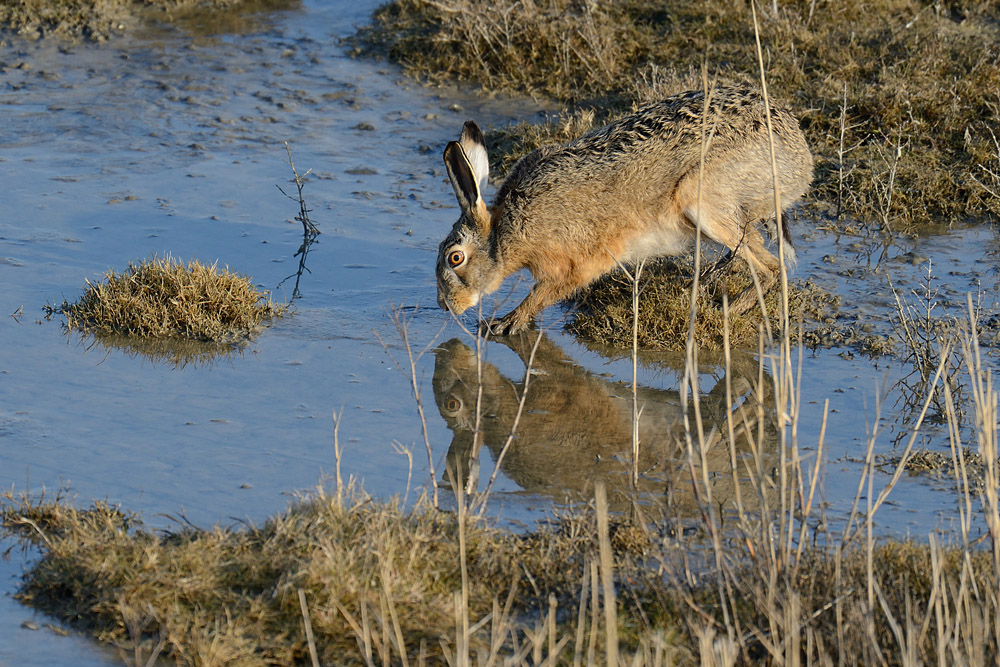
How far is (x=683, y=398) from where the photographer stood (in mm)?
4043

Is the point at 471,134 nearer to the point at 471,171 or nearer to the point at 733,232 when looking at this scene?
the point at 471,171

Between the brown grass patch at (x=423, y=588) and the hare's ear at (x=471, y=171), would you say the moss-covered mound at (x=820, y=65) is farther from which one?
the brown grass patch at (x=423, y=588)

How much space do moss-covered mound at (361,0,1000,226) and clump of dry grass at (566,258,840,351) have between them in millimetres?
1525

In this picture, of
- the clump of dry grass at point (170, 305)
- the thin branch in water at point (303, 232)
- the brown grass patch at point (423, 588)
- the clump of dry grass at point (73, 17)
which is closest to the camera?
the brown grass patch at point (423, 588)

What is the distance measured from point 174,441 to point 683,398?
106 inches

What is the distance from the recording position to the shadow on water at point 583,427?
17.4ft

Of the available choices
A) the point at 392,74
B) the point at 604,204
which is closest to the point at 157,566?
the point at 604,204

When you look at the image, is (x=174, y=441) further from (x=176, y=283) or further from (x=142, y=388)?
(x=176, y=283)

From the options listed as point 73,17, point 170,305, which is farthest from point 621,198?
point 73,17

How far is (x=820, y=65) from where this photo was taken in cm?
996

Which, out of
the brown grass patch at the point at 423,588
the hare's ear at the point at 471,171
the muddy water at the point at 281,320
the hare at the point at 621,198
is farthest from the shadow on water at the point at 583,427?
the hare's ear at the point at 471,171

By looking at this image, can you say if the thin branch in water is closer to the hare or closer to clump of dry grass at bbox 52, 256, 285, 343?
clump of dry grass at bbox 52, 256, 285, 343

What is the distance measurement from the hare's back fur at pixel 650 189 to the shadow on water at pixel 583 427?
643mm

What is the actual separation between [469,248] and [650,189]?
115 cm
